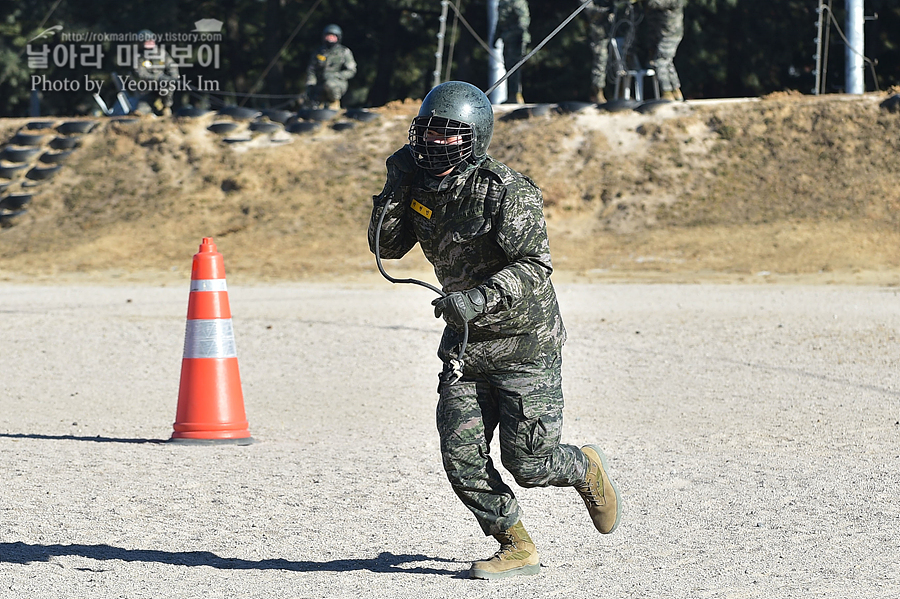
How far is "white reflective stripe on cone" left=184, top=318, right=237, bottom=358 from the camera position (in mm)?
6910

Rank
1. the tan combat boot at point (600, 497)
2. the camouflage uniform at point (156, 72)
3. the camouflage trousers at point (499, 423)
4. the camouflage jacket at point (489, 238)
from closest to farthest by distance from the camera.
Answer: the camouflage jacket at point (489, 238) → the camouflage trousers at point (499, 423) → the tan combat boot at point (600, 497) → the camouflage uniform at point (156, 72)

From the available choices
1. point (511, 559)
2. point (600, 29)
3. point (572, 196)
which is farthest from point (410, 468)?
point (600, 29)

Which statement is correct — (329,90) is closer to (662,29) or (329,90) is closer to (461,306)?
(662,29)

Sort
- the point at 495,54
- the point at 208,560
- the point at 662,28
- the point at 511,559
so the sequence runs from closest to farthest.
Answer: the point at 511,559
the point at 208,560
the point at 662,28
the point at 495,54

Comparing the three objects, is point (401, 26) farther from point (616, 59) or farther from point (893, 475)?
point (893, 475)

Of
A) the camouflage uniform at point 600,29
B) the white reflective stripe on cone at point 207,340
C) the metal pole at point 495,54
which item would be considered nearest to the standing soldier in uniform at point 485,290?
the white reflective stripe on cone at point 207,340

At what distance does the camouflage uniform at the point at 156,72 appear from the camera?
2812 centimetres

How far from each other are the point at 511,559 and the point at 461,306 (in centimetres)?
96

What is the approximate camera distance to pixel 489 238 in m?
4.13

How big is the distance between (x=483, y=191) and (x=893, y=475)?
2851mm

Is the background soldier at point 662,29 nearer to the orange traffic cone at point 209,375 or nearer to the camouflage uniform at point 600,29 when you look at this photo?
the camouflage uniform at point 600,29

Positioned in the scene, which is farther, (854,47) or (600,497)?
(854,47)

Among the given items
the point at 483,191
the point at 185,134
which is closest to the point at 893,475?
the point at 483,191

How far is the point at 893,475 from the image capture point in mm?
5828
